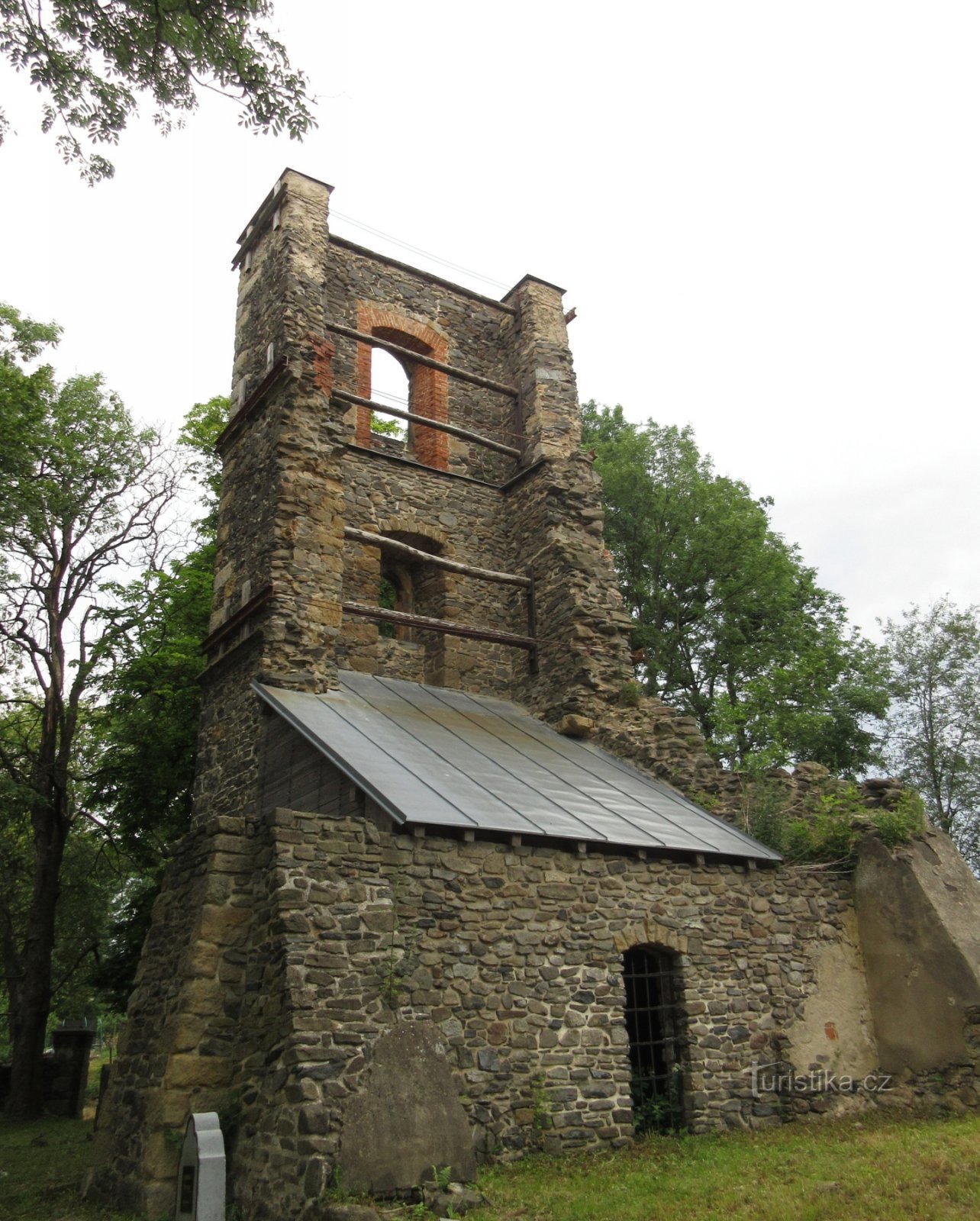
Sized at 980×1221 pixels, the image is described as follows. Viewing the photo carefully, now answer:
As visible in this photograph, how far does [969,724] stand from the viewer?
20109mm

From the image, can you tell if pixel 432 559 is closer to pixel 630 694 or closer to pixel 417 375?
pixel 630 694

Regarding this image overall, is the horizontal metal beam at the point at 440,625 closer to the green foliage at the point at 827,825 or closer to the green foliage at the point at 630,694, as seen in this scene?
the green foliage at the point at 630,694

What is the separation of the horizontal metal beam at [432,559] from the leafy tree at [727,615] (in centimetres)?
627

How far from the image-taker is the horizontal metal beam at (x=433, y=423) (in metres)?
13.1

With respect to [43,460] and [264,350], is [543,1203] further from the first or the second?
[43,460]

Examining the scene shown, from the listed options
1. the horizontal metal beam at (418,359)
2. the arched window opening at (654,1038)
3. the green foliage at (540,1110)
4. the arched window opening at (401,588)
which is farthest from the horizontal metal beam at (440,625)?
the green foliage at (540,1110)

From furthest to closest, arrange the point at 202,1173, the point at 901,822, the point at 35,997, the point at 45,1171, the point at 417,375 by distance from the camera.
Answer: the point at 417,375
the point at 35,997
the point at 901,822
the point at 45,1171
the point at 202,1173

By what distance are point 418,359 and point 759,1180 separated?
1123 cm

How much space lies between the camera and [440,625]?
40.4 ft

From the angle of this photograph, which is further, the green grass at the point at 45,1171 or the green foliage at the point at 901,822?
the green foliage at the point at 901,822

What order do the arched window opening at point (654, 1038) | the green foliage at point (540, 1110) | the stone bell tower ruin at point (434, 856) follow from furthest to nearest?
the arched window opening at point (654, 1038) < the green foliage at point (540, 1110) < the stone bell tower ruin at point (434, 856)

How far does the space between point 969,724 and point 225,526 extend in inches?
625

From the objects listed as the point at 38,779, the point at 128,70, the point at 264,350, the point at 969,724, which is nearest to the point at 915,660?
the point at 969,724

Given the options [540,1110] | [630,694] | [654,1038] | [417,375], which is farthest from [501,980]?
[417,375]
